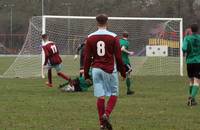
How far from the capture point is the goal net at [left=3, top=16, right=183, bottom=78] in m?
30.0

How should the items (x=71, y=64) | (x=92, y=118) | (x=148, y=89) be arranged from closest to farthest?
(x=92, y=118) < (x=148, y=89) < (x=71, y=64)

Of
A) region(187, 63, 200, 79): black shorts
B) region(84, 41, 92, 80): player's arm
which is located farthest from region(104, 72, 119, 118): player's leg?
region(187, 63, 200, 79): black shorts

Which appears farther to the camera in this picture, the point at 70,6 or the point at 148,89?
the point at 70,6

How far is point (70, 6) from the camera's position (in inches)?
2800

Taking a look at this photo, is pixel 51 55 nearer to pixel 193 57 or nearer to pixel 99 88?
→ pixel 193 57

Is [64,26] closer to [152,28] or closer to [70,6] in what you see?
[152,28]

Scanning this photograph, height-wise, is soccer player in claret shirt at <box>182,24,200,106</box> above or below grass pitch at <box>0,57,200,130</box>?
above

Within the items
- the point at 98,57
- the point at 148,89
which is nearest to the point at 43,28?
the point at 148,89

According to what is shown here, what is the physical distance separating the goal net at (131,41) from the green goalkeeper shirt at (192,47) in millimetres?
14782

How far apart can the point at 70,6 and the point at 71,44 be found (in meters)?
39.1

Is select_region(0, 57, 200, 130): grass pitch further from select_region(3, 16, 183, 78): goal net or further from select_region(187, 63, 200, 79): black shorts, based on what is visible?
select_region(3, 16, 183, 78): goal net

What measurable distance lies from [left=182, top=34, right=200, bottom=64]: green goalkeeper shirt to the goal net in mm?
14782

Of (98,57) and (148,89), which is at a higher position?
(98,57)

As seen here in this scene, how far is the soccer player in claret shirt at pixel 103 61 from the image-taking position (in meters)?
10.9
